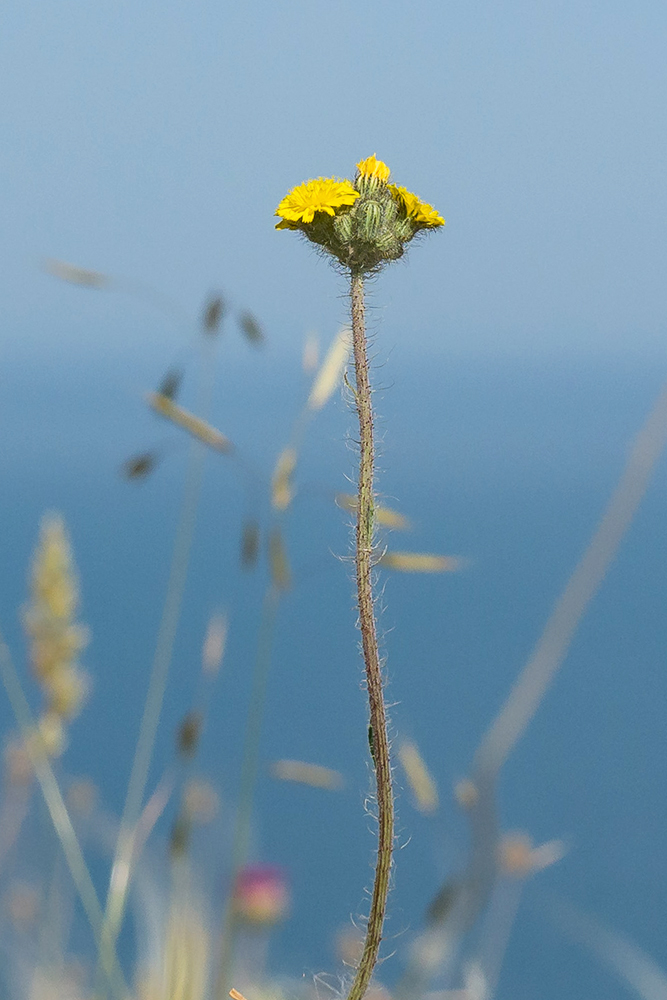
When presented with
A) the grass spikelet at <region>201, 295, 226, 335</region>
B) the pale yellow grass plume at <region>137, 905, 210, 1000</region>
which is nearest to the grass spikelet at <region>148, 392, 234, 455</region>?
the grass spikelet at <region>201, 295, 226, 335</region>

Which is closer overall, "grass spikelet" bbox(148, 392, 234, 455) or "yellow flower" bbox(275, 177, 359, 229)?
"yellow flower" bbox(275, 177, 359, 229)

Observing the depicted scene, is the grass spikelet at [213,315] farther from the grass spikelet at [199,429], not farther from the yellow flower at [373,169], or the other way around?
the yellow flower at [373,169]

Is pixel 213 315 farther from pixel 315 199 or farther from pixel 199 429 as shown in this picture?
pixel 315 199

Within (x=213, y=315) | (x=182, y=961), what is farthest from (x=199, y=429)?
(x=182, y=961)

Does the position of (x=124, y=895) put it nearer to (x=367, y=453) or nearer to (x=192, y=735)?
(x=192, y=735)

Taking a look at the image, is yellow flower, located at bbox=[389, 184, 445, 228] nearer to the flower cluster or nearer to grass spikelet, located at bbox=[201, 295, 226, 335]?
the flower cluster

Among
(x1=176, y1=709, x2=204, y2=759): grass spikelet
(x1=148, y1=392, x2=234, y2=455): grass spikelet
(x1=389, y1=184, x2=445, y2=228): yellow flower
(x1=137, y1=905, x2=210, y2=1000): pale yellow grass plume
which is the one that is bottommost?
(x1=137, y1=905, x2=210, y2=1000): pale yellow grass plume
